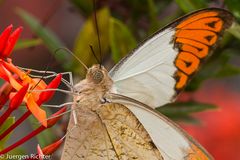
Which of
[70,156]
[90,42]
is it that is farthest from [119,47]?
[70,156]

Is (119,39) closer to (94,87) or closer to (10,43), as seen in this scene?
(94,87)

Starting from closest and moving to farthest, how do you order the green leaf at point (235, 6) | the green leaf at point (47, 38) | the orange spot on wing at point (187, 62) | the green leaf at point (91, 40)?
the orange spot on wing at point (187, 62)
the green leaf at point (235, 6)
the green leaf at point (91, 40)
the green leaf at point (47, 38)

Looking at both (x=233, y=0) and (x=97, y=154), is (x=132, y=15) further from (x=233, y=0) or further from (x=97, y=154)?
(x=97, y=154)

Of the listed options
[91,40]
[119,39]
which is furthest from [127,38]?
[91,40]

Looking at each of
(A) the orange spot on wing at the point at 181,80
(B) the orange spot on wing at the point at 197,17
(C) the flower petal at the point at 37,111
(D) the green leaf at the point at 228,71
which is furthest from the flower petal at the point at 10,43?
(D) the green leaf at the point at 228,71

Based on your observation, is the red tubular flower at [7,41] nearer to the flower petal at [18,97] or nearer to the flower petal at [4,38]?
the flower petal at [4,38]

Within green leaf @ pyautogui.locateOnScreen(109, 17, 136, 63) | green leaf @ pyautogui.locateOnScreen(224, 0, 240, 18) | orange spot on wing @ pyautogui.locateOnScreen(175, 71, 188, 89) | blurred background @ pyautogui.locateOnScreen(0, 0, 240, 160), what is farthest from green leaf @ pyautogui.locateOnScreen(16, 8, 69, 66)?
green leaf @ pyautogui.locateOnScreen(224, 0, 240, 18)
